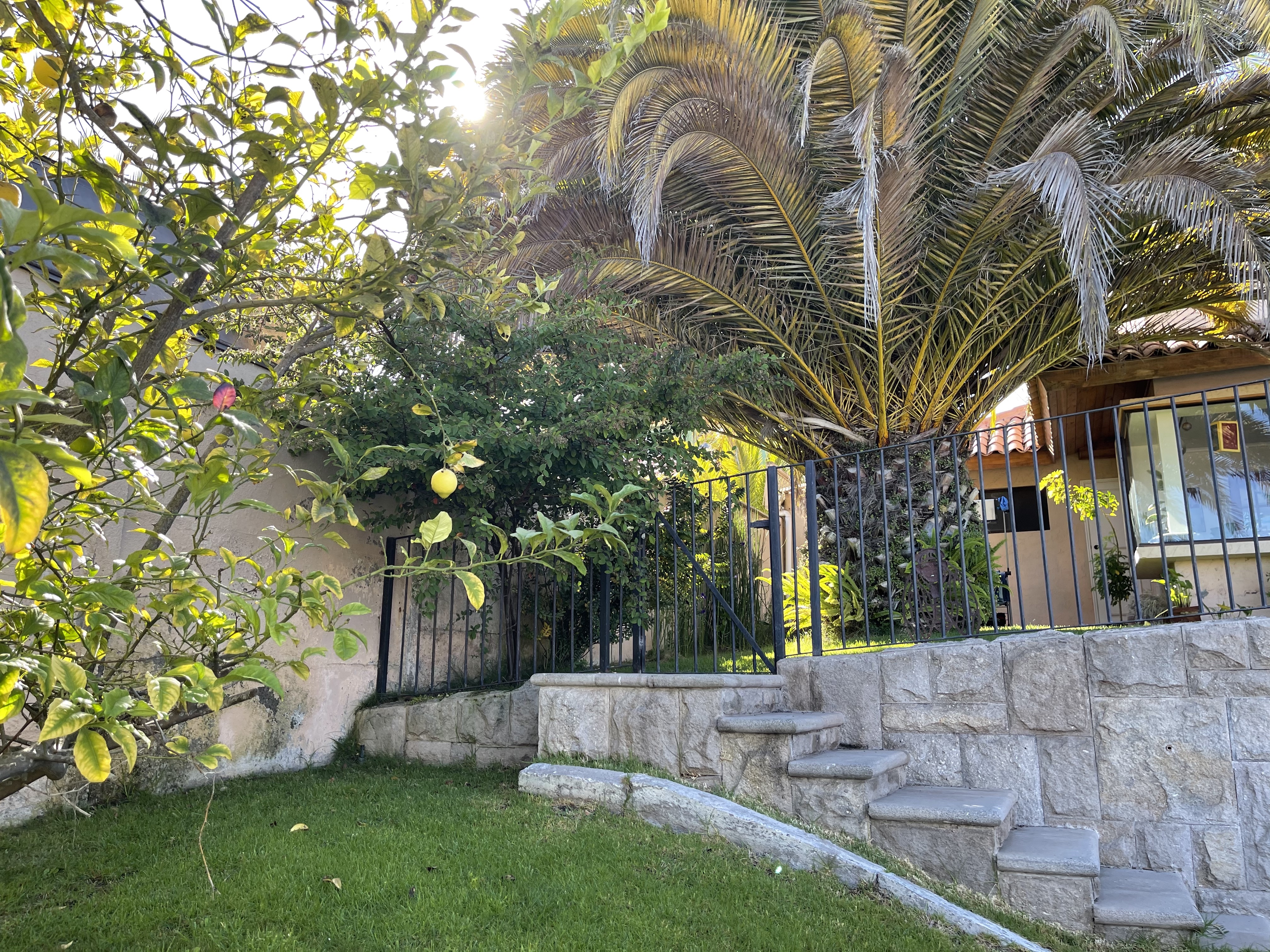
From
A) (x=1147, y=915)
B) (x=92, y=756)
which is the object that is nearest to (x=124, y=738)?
(x=92, y=756)

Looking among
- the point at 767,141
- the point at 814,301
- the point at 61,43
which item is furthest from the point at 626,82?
the point at 61,43

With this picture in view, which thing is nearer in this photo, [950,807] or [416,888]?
[416,888]

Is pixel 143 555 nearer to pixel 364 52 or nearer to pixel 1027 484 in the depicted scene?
pixel 364 52

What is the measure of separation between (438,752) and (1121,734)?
157 inches

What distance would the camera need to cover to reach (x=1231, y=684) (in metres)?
3.68

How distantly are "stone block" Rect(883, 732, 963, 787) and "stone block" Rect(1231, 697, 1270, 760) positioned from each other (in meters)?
1.16

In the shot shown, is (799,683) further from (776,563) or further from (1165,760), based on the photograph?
(1165,760)

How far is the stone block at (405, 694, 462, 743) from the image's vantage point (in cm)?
546

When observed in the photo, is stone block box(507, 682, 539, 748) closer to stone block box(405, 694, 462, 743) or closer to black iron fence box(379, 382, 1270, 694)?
black iron fence box(379, 382, 1270, 694)

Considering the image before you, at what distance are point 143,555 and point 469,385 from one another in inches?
154

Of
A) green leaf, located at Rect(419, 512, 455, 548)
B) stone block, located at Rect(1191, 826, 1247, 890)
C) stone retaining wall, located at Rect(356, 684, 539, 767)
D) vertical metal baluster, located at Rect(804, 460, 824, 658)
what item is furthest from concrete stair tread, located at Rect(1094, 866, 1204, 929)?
green leaf, located at Rect(419, 512, 455, 548)

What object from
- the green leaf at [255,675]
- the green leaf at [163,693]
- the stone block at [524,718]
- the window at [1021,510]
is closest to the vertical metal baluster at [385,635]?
the stone block at [524,718]

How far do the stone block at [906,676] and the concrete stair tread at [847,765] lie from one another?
30cm

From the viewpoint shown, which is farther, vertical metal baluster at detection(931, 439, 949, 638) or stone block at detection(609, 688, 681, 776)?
vertical metal baluster at detection(931, 439, 949, 638)
